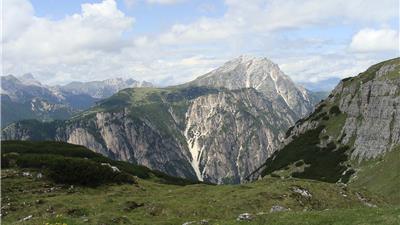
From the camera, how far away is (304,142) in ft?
591

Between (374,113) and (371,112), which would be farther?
(371,112)

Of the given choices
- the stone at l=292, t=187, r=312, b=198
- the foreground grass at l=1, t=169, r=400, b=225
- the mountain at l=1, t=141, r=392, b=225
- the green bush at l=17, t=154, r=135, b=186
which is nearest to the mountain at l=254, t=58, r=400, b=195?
the foreground grass at l=1, t=169, r=400, b=225

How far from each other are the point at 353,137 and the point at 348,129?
723 centimetres

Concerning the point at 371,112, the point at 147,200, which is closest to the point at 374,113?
the point at 371,112

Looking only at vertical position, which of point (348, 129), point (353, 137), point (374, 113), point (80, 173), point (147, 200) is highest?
point (374, 113)

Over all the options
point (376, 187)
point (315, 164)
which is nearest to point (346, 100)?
point (315, 164)

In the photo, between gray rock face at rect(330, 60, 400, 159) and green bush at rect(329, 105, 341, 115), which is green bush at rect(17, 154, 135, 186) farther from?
green bush at rect(329, 105, 341, 115)

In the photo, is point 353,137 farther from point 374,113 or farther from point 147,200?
point 147,200

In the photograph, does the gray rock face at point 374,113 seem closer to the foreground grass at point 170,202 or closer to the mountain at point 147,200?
the mountain at point 147,200

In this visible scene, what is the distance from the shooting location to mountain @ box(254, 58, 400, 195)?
122875 millimetres

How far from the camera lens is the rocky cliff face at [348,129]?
136000 mm

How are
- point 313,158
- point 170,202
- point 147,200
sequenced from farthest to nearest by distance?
point 313,158
point 147,200
point 170,202

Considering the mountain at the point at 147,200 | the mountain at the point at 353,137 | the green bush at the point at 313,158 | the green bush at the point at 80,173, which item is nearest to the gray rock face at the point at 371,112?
the mountain at the point at 353,137

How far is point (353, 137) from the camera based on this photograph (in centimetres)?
15038
